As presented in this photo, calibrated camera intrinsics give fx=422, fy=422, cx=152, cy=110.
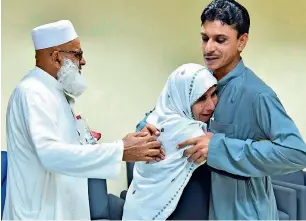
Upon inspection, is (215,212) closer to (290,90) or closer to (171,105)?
(171,105)

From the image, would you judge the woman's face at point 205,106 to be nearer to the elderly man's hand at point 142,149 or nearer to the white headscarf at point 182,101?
the white headscarf at point 182,101

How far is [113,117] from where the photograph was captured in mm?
3684

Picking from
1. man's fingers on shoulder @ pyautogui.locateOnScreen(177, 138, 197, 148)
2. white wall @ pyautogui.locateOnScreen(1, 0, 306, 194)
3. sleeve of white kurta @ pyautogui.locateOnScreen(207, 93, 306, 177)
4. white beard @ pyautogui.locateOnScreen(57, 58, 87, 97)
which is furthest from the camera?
white wall @ pyautogui.locateOnScreen(1, 0, 306, 194)

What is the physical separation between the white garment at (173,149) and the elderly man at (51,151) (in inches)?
2.1

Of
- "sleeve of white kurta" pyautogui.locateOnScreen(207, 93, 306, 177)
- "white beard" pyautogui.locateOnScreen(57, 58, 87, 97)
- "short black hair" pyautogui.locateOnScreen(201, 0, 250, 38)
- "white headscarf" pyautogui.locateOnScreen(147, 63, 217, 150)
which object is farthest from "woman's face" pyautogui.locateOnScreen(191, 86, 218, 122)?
"white beard" pyautogui.locateOnScreen(57, 58, 87, 97)

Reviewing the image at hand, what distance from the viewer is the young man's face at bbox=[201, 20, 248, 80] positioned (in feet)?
4.81

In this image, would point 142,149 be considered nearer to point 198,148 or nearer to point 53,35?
point 198,148

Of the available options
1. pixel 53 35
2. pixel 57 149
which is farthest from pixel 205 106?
pixel 53 35

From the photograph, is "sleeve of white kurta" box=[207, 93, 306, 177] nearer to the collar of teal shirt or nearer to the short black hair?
the collar of teal shirt

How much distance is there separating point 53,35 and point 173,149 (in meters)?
0.66

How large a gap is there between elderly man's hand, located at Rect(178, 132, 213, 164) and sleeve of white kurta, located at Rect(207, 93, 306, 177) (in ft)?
0.06

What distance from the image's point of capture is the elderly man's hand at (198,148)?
140cm

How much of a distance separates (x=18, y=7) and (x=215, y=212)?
2562mm

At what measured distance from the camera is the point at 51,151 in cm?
139
